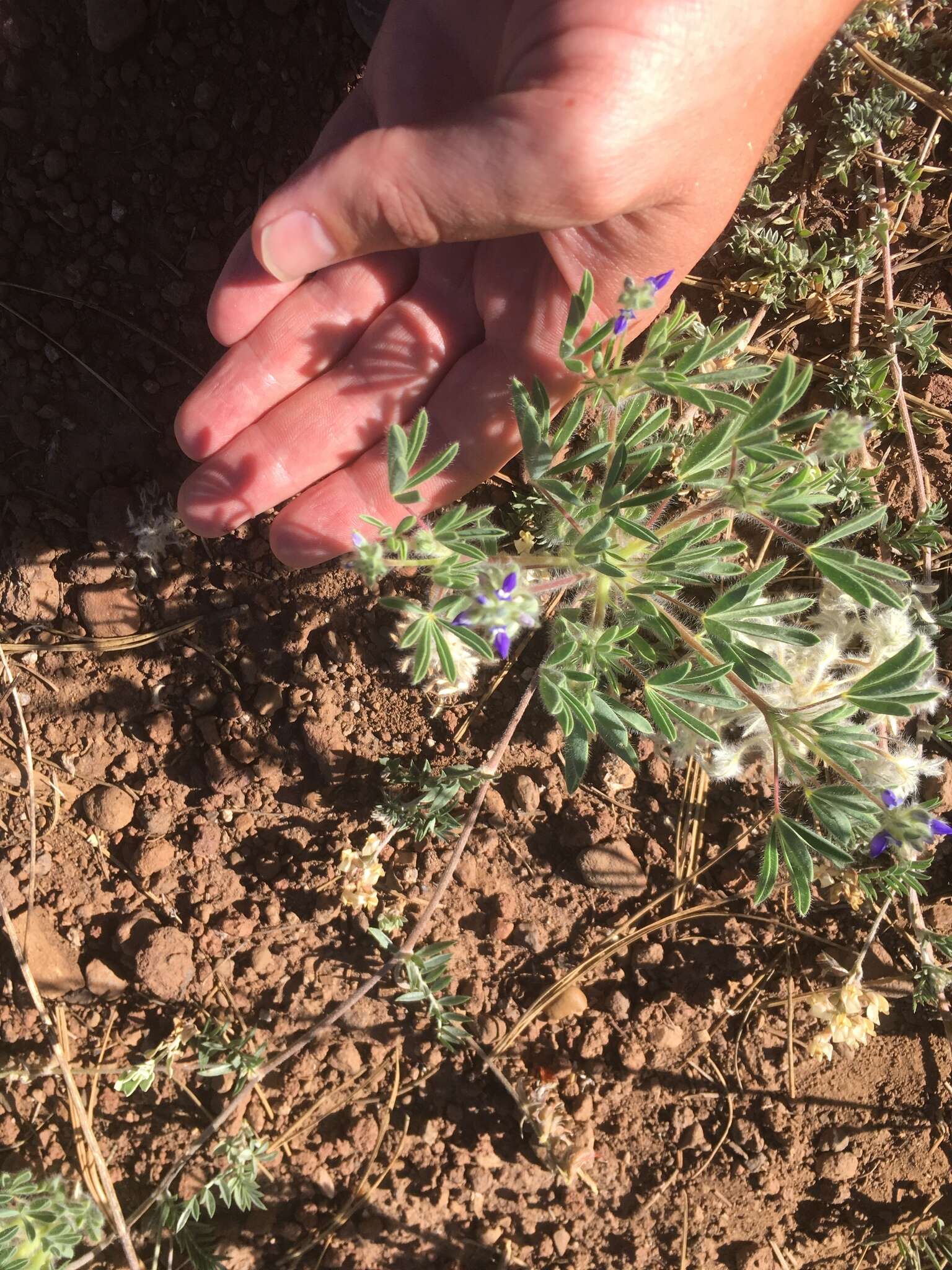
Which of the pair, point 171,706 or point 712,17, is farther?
point 171,706

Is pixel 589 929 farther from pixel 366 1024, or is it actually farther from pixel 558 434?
pixel 558 434

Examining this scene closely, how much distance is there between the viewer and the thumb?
263cm

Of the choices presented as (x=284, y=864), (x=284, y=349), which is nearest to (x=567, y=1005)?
(x=284, y=864)

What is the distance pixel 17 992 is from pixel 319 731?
1670mm

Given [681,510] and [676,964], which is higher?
[681,510]

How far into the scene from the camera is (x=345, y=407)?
3.62m

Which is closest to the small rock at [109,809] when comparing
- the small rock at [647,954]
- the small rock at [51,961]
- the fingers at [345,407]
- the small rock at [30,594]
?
the small rock at [51,961]

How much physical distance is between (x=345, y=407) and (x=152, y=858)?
2.02m

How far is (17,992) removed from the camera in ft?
12.9

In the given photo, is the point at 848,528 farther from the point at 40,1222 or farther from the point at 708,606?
the point at 40,1222

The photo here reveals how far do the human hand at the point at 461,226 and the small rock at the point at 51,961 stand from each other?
6.04 ft

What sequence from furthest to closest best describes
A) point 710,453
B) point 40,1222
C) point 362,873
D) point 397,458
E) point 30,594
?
point 30,594 → point 362,873 → point 40,1222 → point 710,453 → point 397,458

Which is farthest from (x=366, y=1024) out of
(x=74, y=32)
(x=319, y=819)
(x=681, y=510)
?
(x=74, y=32)

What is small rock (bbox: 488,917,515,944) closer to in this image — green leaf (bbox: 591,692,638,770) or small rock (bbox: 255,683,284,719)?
green leaf (bbox: 591,692,638,770)
